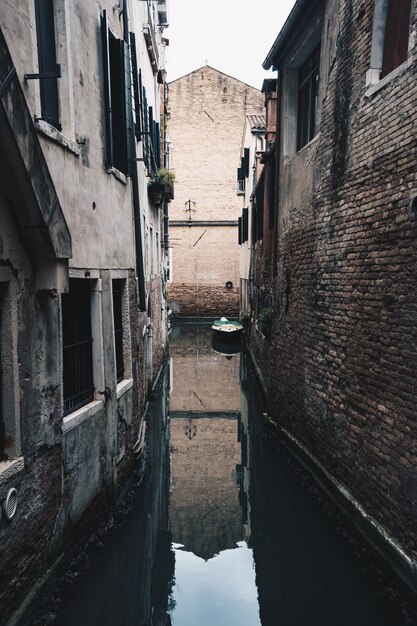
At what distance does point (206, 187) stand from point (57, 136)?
23.5 m

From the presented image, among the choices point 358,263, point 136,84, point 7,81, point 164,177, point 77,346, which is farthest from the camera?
point 164,177

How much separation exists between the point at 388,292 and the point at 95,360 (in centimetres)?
327

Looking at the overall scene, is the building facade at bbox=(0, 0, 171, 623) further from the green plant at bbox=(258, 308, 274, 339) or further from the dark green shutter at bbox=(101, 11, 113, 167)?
the green plant at bbox=(258, 308, 274, 339)

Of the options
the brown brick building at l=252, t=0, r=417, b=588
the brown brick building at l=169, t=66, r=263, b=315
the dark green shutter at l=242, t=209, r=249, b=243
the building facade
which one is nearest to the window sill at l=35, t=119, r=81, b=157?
the building facade

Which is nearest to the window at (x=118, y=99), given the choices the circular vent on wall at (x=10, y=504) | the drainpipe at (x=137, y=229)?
the drainpipe at (x=137, y=229)

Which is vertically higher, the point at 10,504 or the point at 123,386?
the point at 123,386

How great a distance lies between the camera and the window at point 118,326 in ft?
22.3

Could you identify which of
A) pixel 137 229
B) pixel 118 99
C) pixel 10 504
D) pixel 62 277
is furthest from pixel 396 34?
pixel 10 504

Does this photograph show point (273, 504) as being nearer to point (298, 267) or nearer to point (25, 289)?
point (298, 267)

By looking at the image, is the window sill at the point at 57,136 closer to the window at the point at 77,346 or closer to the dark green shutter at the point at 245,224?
the window at the point at 77,346

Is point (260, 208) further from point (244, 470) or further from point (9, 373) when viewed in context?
point (9, 373)

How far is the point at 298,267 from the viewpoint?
7.76m

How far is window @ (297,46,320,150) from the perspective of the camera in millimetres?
7596

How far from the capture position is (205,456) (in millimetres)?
8773
